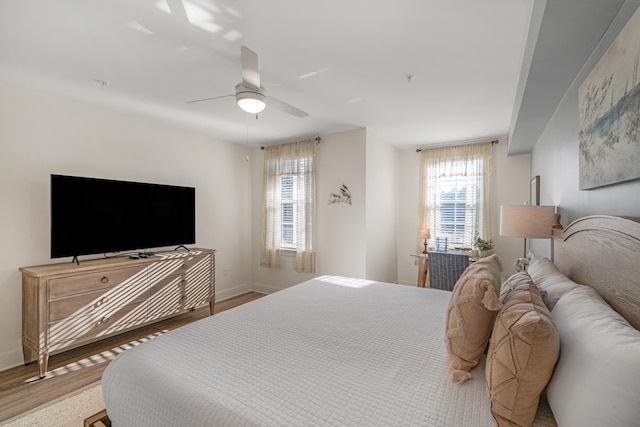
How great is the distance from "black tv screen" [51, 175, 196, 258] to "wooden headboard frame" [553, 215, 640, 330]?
3.90 metres

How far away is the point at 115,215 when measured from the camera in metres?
3.16

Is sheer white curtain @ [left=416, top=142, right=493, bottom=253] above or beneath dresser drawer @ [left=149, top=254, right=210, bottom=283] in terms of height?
above

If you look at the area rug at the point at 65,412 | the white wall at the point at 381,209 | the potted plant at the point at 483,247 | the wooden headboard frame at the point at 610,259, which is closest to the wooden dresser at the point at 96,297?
the area rug at the point at 65,412

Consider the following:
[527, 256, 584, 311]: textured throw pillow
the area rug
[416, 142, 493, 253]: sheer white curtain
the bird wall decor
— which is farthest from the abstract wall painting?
the area rug

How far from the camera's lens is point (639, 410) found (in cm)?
62

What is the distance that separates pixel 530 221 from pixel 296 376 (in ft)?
6.72

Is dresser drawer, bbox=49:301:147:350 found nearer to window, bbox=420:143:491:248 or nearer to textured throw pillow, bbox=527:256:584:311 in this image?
textured throw pillow, bbox=527:256:584:311

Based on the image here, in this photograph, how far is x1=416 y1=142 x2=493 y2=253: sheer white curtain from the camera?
4477 mm

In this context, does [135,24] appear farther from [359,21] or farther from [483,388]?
[483,388]

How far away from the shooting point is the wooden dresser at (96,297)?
2469 millimetres

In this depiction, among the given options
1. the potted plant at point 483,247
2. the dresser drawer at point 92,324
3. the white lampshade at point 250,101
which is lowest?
the dresser drawer at point 92,324

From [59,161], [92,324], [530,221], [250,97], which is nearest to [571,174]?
[530,221]

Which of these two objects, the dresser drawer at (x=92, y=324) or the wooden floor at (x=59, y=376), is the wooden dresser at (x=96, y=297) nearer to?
the dresser drawer at (x=92, y=324)

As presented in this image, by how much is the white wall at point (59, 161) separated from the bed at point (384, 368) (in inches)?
86.6
